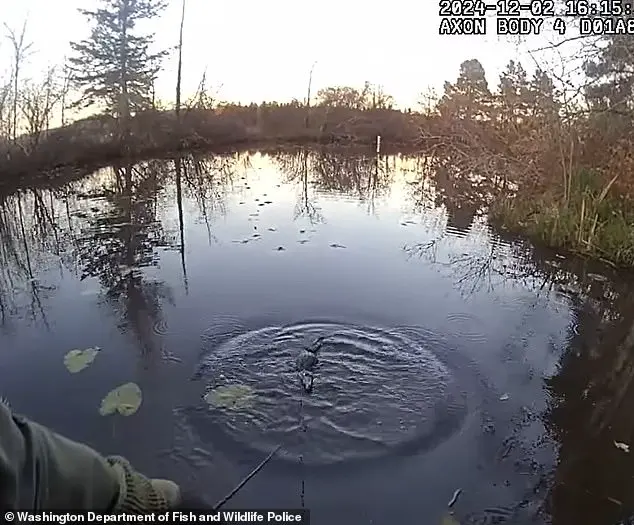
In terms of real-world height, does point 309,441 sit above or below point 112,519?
below

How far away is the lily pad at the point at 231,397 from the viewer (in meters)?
4.75

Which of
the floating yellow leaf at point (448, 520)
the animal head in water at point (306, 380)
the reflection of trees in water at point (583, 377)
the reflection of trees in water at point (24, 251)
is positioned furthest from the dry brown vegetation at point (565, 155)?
the reflection of trees in water at point (24, 251)

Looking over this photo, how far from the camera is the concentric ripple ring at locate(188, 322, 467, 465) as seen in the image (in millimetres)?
4352

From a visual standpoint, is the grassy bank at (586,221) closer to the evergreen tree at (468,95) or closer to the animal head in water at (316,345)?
the evergreen tree at (468,95)

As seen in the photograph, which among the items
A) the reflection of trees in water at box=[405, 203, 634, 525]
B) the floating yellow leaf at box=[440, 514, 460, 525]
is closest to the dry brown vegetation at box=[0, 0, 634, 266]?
the reflection of trees in water at box=[405, 203, 634, 525]

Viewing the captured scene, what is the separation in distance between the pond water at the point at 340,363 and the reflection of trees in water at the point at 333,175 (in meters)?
2.98

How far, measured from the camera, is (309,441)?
14.2 feet

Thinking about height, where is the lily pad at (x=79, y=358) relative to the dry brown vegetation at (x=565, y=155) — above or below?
below

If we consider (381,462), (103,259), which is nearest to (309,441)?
(381,462)

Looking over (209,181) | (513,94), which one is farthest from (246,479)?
(209,181)

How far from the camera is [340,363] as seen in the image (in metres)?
5.41

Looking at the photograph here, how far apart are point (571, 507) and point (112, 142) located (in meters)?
20.6

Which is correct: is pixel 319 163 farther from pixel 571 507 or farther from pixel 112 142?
pixel 571 507

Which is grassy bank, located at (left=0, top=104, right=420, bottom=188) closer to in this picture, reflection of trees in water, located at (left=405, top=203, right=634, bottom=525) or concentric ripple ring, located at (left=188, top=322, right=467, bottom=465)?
reflection of trees in water, located at (left=405, top=203, right=634, bottom=525)
